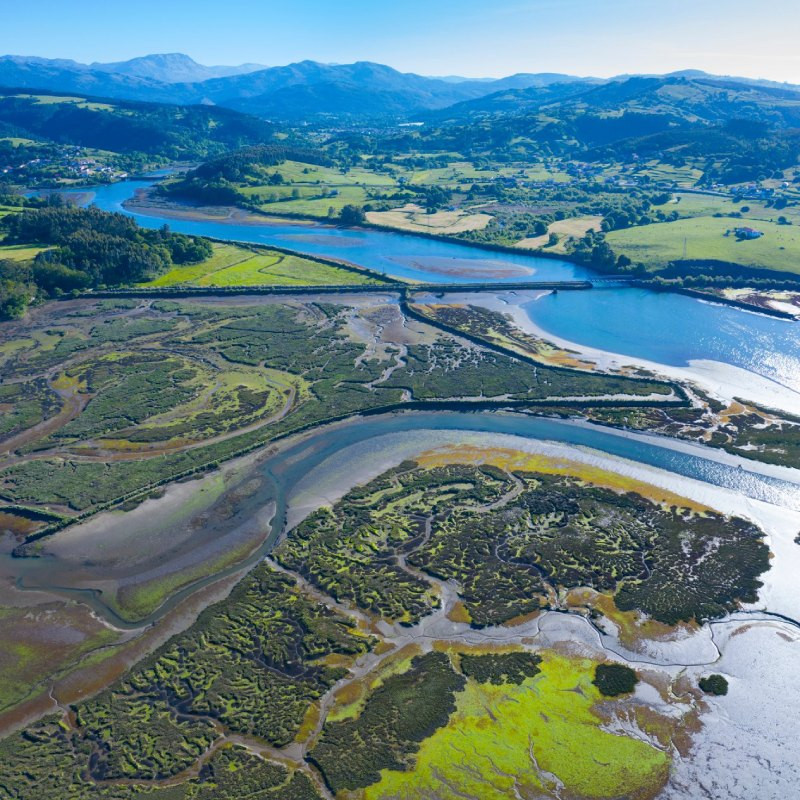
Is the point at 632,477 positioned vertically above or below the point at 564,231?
below

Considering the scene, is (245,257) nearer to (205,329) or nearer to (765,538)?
(205,329)

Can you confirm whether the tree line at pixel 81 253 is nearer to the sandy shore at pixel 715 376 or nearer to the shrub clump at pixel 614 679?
the sandy shore at pixel 715 376

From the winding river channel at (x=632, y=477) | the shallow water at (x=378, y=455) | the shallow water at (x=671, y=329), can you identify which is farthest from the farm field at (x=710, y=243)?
the shallow water at (x=378, y=455)

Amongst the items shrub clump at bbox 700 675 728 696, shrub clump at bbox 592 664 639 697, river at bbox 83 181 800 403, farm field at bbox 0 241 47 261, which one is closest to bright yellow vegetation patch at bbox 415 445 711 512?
shrub clump at bbox 700 675 728 696

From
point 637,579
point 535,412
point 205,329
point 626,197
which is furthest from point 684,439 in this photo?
point 626,197

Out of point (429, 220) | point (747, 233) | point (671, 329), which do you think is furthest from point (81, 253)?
point (747, 233)

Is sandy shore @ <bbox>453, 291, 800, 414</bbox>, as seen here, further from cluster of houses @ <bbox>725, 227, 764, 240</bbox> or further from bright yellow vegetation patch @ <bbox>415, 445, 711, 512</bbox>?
cluster of houses @ <bbox>725, 227, 764, 240</bbox>

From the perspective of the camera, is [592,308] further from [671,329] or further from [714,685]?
[714,685]
